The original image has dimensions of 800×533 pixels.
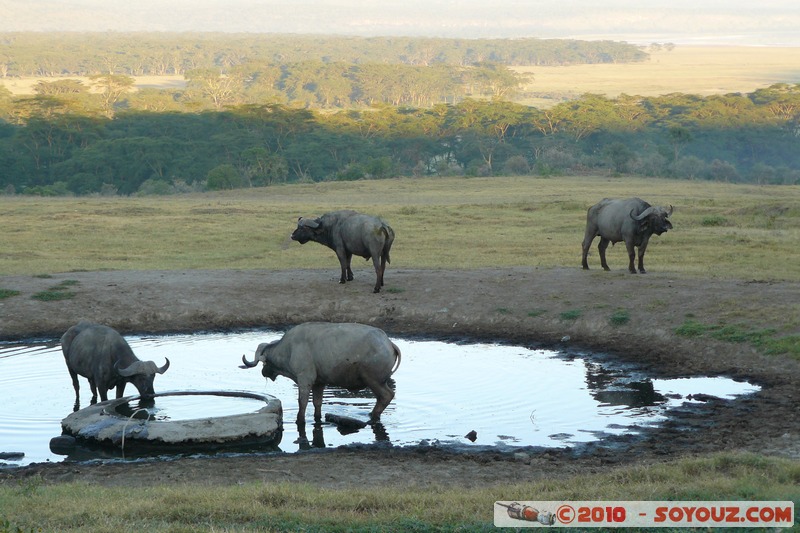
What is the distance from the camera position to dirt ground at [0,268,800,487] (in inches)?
444

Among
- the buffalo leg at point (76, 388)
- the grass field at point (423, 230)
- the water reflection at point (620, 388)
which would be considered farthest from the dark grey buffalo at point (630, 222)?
the buffalo leg at point (76, 388)

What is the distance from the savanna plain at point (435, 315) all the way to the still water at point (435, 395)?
0.63 metres

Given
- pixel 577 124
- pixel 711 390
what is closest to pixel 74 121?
pixel 577 124

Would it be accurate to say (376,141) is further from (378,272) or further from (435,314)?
(435,314)

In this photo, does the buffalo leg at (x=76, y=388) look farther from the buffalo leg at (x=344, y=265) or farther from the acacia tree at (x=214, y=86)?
the acacia tree at (x=214, y=86)

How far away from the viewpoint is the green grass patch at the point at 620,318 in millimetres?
18375

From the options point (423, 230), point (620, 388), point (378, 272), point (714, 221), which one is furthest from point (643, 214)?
point (714, 221)

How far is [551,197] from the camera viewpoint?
45031mm

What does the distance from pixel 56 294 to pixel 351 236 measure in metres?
5.86

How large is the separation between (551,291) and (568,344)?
239 centimetres

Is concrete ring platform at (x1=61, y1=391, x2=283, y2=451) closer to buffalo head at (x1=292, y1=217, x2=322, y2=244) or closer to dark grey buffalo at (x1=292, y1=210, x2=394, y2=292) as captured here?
dark grey buffalo at (x1=292, y1=210, x2=394, y2=292)

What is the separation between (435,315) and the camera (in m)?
20.0

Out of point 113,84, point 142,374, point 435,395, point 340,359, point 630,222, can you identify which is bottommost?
point 435,395

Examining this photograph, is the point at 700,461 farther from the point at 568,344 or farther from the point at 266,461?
the point at 568,344
